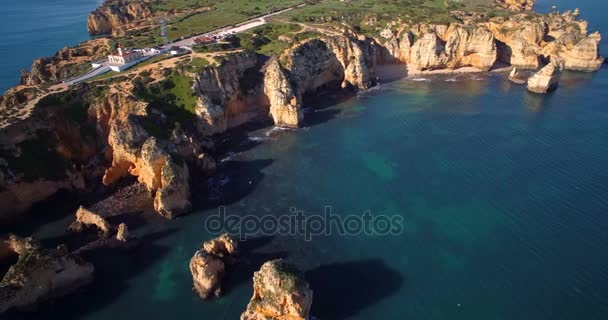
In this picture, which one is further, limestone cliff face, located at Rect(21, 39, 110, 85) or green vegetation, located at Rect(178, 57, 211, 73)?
limestone cliff face, located at Rect(21, 39, 110, 85)

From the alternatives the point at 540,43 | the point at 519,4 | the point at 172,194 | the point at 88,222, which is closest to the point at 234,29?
the point at 172,194

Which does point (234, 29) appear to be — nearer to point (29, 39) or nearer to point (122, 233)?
point (122, 233)

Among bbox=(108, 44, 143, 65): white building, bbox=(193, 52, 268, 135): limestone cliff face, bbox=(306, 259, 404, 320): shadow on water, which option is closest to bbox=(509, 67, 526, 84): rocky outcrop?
bbox=(193, 52, 268, 135): limestone cliff face

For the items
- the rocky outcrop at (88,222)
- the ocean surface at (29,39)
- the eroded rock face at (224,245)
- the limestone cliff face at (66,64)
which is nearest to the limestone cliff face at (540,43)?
the eroded rock face at (224,245)

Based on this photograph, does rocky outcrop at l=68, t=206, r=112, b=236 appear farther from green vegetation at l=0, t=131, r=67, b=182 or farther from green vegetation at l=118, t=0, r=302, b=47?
green vegetation at l=118, t=0, r=302, b=47

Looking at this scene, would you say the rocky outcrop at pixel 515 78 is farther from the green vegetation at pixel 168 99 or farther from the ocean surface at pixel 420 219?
the green vegetation at pixel 168 99

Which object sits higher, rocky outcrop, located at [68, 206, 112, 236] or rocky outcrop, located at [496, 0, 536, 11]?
rocky outcrop, located at [496, 0, 536, 11]
